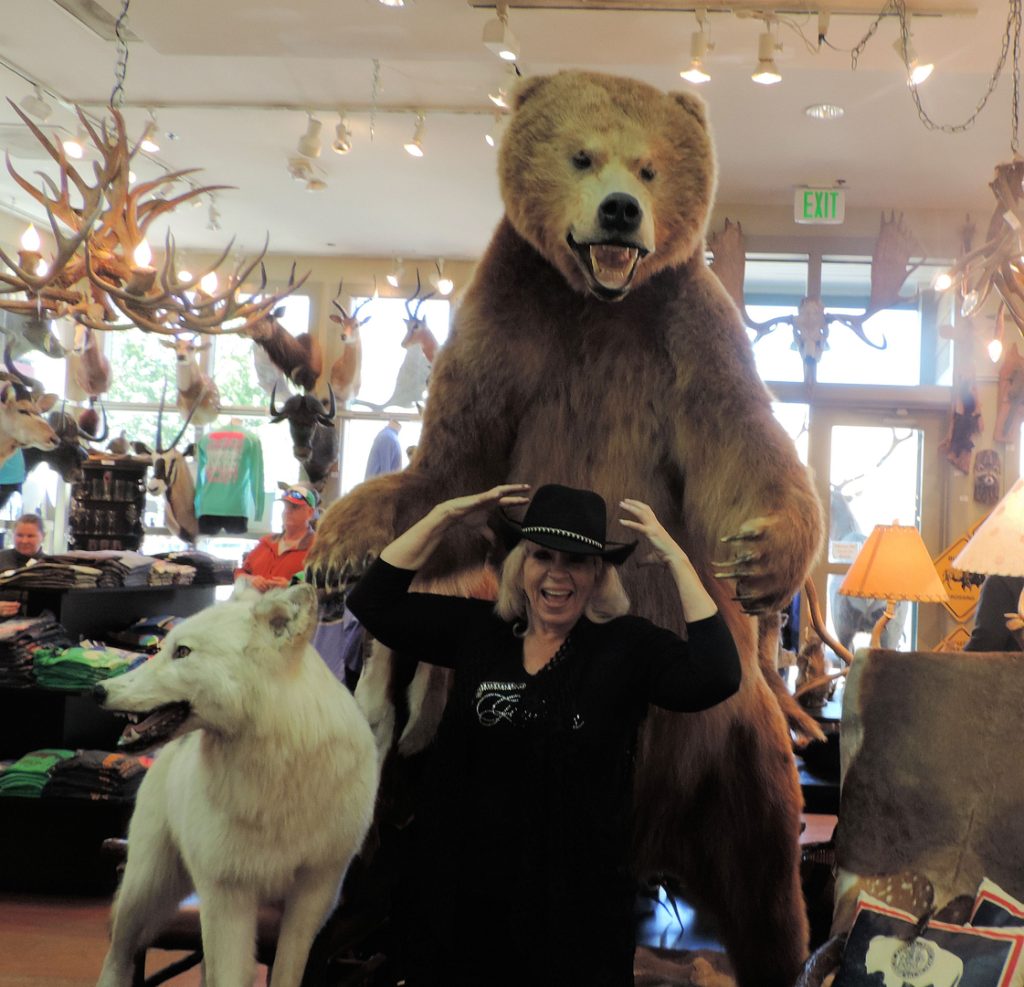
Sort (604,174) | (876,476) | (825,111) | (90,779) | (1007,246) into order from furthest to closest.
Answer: (876,476) → (825,111) → (1007,246) → (90,779) → (604,174)

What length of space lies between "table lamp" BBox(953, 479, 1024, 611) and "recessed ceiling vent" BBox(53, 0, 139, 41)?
4.38m

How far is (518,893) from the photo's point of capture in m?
1.52

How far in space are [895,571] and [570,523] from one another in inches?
120

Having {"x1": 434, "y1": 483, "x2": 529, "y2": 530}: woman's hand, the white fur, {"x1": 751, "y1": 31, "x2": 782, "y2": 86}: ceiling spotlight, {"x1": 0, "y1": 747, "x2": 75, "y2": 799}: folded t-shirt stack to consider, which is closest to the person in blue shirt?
{"x1": 0, "y1": 747, "x2": 75, "y2": 799}: folded t-shirt stack

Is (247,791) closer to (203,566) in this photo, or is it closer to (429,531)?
(429,531)

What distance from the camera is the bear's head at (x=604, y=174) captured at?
5.23 ft

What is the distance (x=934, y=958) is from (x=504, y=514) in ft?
3.11

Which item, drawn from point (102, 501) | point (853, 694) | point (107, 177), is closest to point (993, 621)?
point (853, 694)

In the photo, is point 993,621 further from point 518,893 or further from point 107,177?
point 107,177

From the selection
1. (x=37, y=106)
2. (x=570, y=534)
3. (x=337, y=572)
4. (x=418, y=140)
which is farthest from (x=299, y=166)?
(x=570, y=534)

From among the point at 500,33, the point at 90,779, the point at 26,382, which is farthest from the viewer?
the point at 26,382

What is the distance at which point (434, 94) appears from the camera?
20.9ft

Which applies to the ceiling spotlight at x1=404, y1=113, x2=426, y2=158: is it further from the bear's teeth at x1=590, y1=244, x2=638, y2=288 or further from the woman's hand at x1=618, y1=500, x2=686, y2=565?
the woman's hand at x1=618, y1=500, x2=686, y2=565

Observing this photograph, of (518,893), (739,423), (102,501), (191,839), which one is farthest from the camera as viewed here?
(102,501)
